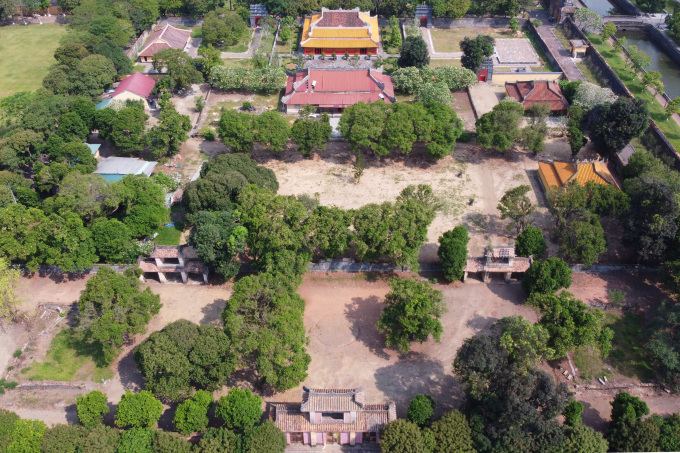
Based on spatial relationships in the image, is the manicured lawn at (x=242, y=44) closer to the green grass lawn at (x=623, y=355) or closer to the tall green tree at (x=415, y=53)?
the tall green tree at (x=415, y=53)

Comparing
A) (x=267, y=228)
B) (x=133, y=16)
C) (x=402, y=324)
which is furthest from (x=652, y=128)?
(x=133, y=16)

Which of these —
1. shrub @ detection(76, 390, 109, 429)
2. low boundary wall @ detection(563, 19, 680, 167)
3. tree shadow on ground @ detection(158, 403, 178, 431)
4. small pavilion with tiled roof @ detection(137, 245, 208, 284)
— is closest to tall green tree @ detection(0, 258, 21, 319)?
small pavilion with tiled roof @ detection(137, 245, 208, 284)

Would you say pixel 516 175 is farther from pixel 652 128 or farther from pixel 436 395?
pixel 436 395

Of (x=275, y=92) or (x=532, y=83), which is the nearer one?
(x=532, y=83)

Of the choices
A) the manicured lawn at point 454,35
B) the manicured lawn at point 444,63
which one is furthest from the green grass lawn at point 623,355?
the manicured lawn at point 454,35

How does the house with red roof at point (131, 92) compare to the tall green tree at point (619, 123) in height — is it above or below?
below

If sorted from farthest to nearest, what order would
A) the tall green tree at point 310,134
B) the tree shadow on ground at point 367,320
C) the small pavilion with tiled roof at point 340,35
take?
1. the small pavilion with tiled roof at point 340,35
2. the tall green tree at point 310,134
3. the tree shadow on ground at point 367,320

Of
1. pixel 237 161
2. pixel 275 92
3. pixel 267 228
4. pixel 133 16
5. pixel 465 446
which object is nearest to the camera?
pixel 465 446
